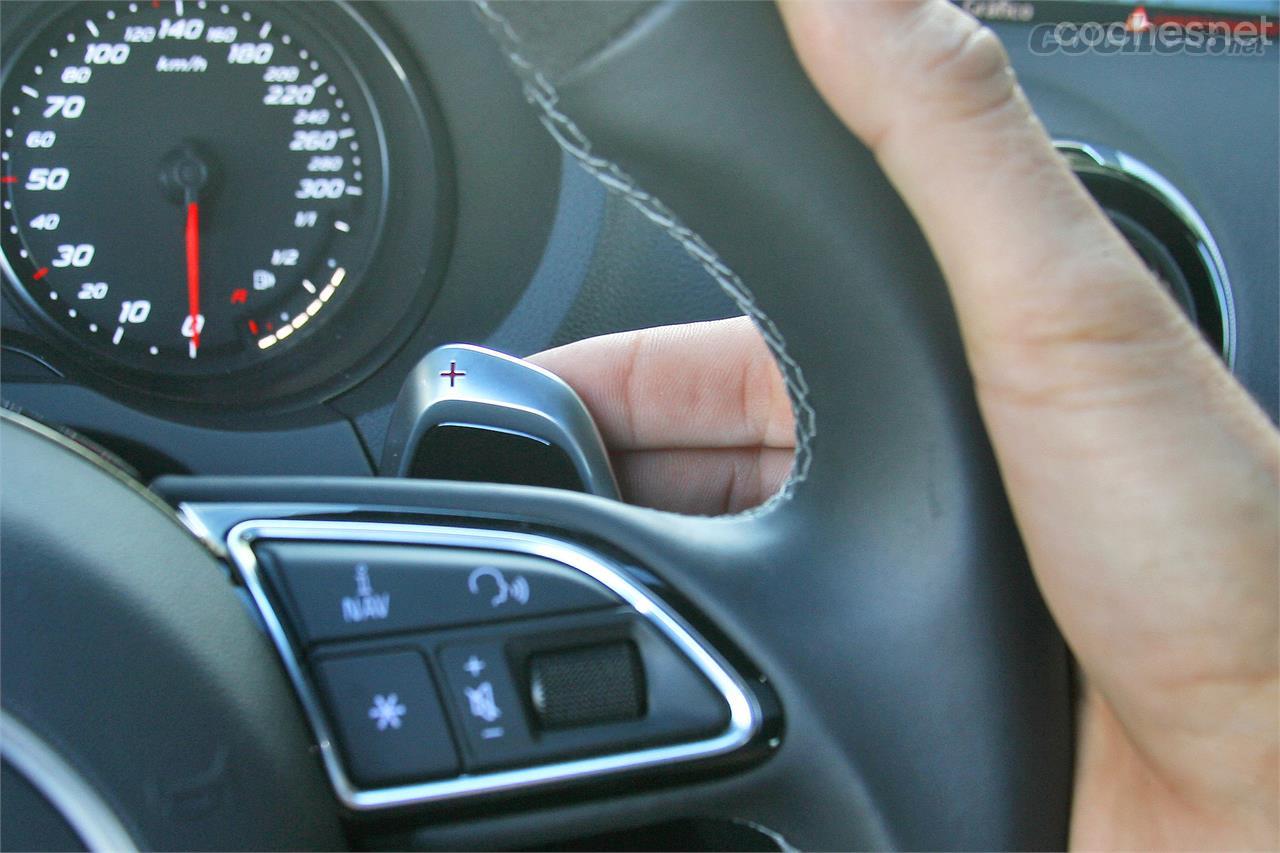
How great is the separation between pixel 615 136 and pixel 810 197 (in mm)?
68

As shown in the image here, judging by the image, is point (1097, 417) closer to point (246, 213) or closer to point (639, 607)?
point (639, 607)

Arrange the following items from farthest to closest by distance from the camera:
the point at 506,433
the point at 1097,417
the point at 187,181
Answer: the point at 187,181 → the point at 506,433 → the point at 1097,417

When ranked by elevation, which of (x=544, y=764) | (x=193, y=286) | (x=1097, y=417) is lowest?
(x=544, y=764)

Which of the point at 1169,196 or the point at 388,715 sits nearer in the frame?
the point at 388,715

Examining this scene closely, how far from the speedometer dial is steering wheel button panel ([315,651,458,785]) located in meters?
0.84

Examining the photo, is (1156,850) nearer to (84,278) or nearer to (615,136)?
(615,136)

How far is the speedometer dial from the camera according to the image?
1241mm

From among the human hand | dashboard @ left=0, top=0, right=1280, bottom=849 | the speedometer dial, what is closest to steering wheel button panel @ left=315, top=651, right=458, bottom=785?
dashboard @ left=0, top=0, right=1280, bottom=849

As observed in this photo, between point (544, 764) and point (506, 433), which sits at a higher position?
point (506, 433)

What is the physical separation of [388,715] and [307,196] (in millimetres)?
899

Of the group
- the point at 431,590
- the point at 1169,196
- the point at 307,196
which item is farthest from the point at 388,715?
the point at 1169,196

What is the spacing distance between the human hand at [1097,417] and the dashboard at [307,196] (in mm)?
782

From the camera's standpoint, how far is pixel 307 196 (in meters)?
1.28

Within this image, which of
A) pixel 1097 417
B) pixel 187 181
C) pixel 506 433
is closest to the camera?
pixel 1097 417
